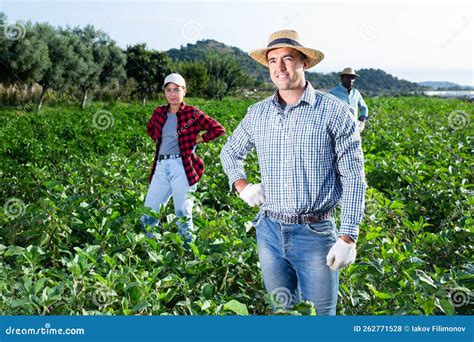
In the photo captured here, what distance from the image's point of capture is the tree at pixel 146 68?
1316 inches

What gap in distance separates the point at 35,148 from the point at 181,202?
4.84 metres

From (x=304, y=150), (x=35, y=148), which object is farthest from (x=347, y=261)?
(x=35, y=148)

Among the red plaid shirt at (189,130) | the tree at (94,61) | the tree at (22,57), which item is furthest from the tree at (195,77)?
the red plaid shirt at (189,130)

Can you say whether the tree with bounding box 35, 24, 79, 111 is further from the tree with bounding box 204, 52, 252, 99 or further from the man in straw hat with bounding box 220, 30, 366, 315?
the man in straw hat with bounding box 220, 30, 366, 315

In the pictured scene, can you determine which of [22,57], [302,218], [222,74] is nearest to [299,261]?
[302,218]

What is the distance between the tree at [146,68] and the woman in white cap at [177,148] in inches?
1086

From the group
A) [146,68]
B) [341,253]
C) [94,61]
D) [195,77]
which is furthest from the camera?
[195,77]

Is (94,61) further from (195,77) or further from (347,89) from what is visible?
(347,89)

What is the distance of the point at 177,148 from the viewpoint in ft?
15.0

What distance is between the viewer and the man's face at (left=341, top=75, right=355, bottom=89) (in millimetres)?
6941

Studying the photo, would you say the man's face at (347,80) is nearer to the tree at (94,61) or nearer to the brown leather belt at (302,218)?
the brown leather belt at (302,218)

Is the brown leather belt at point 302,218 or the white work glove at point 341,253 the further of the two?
the brown leather belt at point 302,218

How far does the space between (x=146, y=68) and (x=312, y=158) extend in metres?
33.1

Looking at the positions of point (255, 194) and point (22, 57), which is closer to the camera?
point (255, 194)
